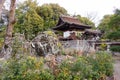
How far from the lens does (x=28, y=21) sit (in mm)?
30297

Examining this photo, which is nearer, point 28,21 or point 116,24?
point 116,24

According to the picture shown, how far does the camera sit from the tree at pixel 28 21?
30.1m

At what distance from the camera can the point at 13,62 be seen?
235 inches

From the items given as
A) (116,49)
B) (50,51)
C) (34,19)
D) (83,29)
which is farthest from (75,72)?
(34,19)

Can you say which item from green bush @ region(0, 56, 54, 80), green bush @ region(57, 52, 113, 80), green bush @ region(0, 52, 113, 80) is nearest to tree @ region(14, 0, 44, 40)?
green bush @ region(57, 52, 113, 80)

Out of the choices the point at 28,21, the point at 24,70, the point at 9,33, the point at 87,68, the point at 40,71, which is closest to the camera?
the point at 24,70

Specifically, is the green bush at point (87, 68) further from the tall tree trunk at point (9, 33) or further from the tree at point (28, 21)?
the tree at point (28, 21)

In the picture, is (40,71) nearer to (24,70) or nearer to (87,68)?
(24,70)

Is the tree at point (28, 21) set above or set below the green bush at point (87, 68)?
above

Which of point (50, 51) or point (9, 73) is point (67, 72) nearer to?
point (9, 73)

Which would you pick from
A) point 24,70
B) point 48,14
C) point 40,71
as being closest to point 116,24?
point 48,14

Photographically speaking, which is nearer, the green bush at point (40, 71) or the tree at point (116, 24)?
the green bush at point (40, 71)

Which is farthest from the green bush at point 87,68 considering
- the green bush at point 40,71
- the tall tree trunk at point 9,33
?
the tall tree trunk at point 9,33

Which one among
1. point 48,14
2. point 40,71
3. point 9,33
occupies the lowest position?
point 40,71
